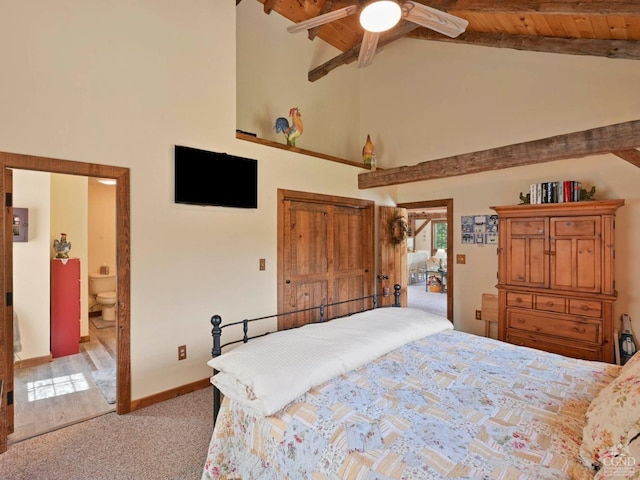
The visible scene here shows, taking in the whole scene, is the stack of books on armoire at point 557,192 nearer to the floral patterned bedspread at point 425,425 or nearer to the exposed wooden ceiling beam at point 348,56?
the floral patterned bedspread at point 425,425

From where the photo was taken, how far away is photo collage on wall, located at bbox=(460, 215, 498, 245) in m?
4.15

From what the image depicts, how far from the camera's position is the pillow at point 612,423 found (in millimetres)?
1007

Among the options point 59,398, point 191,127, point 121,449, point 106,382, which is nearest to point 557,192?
point 191,127

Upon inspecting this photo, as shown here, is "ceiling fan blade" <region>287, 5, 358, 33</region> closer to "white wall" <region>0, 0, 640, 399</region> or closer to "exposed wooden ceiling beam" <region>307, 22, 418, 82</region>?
"white wall" <region>0, 0, 640, 399</region>

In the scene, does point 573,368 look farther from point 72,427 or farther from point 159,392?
point 72,427

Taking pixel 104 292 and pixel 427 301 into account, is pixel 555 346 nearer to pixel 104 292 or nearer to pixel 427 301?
pixel 427 301

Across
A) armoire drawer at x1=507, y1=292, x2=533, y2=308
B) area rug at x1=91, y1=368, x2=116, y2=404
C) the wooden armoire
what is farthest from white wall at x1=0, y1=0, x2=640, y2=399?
armoire drawer at x1=507, y1=292, x2=533, y2=308

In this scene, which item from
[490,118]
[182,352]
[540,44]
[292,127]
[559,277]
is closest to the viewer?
[182,352]

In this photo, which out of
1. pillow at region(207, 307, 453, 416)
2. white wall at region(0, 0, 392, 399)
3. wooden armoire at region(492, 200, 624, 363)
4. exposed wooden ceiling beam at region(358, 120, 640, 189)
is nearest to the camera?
pillow at region(207, 307, 453, 416)

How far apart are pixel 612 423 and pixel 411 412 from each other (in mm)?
676

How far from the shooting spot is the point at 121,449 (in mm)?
2186

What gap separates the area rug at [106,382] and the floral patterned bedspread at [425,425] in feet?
5.86

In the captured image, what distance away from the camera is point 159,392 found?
2832 mm

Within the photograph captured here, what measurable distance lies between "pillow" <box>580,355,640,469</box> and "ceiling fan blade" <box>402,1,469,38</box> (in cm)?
231
